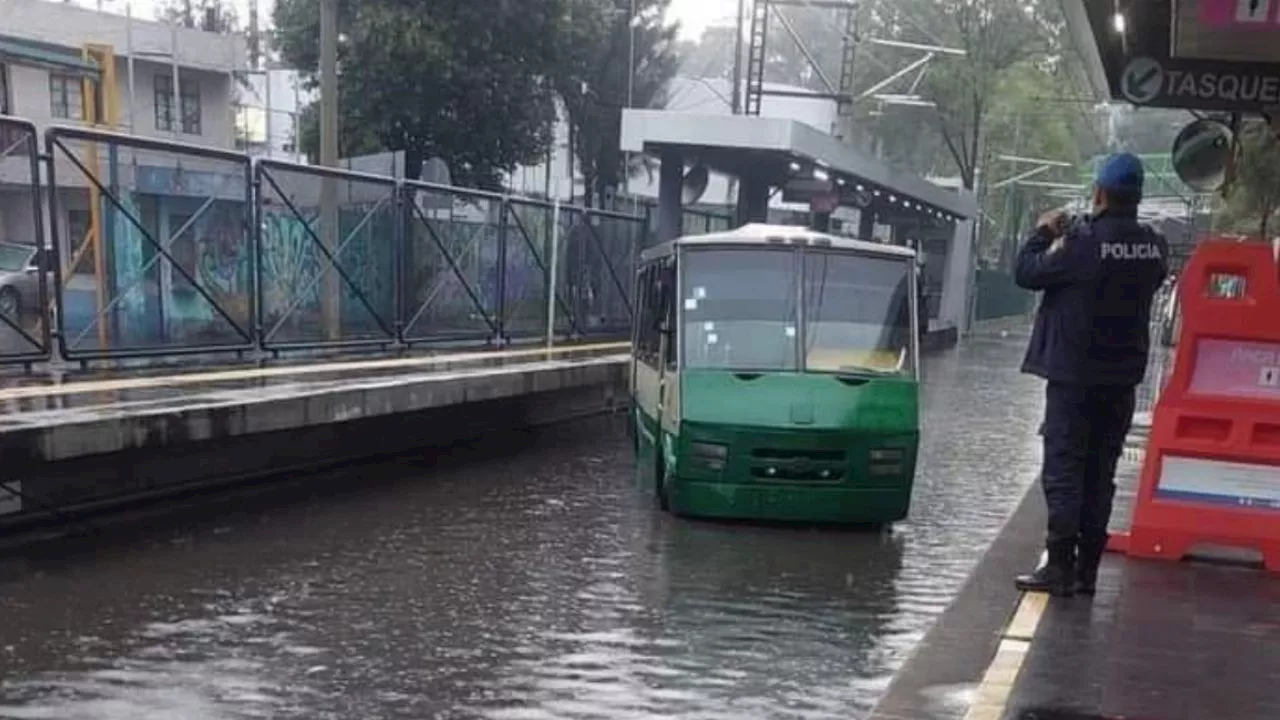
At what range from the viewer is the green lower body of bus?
Answer: 31.4ft

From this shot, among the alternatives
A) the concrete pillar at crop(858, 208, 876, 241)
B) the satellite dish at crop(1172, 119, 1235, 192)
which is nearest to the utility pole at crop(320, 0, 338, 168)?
the satellite dish at crop(1172, 119, 1235, 192)

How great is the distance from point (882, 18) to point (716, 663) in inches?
1899

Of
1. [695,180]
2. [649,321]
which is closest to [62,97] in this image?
[695,180]

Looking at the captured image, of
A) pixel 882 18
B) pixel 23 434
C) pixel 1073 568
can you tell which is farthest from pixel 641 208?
pixel 882 18

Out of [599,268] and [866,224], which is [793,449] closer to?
[599,268]

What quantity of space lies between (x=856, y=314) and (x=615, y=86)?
29151 millimetres

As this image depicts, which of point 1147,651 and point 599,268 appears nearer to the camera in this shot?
point 1147,651

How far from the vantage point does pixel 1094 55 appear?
933 centimetres

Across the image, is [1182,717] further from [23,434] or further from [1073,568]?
[23,434]

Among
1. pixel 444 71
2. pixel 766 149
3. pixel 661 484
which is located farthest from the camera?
pixel 444 71

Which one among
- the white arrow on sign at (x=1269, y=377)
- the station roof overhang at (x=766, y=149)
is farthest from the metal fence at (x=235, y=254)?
the white arrow on sign at (x=1269, y=377)

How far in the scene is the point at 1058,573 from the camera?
20.1 feet

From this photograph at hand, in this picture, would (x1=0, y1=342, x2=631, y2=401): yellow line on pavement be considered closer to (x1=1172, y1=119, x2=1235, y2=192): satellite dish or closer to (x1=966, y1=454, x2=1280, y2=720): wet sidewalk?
(x1=966, y1=454, x2=1280, y2=720): wet sidewalk

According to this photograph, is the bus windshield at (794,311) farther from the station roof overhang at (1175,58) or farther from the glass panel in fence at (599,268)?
the glass panel in fence at (599,268)
